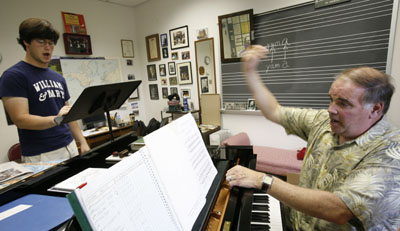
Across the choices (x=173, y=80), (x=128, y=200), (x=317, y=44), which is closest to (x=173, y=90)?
(x=173, y=80)

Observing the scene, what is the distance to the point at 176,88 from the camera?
13.9 feet

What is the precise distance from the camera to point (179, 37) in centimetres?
392

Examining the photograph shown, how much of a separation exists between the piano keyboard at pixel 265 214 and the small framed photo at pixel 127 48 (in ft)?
13.6

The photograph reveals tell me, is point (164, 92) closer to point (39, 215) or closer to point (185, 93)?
point (185, 93)

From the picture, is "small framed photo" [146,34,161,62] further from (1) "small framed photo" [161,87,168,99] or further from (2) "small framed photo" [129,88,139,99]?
(2) "small framed photo" [129,88,139,99]

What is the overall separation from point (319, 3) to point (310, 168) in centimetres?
235

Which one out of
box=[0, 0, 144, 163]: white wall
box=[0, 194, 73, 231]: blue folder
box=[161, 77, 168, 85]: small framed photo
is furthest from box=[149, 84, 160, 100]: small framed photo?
box=[0, 194, 73, 231]: blue folder

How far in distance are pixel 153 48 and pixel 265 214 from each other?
402 centimetres

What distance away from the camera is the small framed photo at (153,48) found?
430cm

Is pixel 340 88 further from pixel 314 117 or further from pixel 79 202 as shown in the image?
pixel 79 202

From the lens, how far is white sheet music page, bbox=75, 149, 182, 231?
48 centimetres

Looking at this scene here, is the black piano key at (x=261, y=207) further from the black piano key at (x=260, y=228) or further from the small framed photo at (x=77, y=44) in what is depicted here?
the small framed photo at (x=77, y=44)

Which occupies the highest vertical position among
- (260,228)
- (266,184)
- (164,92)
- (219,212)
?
(164,92)

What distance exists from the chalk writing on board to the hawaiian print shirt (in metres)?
1.86
